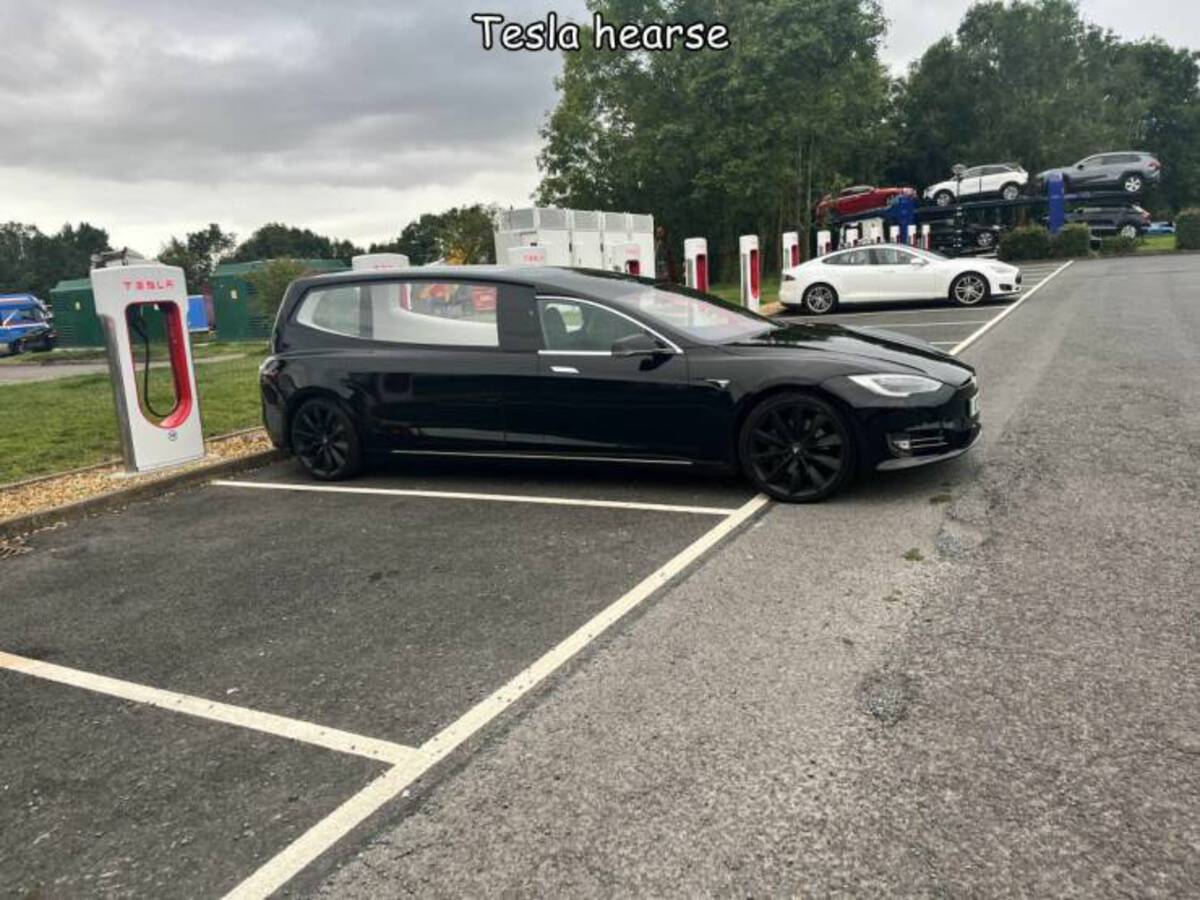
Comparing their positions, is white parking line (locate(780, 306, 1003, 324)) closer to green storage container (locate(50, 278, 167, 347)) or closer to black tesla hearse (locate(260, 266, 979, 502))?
black tesla hearse (locate(260, 266, 979, 502))

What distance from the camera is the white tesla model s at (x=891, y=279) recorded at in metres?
17.3

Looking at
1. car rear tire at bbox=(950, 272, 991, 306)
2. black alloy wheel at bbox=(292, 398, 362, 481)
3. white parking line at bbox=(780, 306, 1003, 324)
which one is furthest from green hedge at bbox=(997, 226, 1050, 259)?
black alloy wheel at bbox=(292, 398, 362, 481)

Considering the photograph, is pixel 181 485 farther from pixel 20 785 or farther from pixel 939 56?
pixel 939 56

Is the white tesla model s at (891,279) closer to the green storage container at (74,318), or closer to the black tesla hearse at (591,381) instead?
the black tesla hearse at (591,381)

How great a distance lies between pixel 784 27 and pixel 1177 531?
3018 cm

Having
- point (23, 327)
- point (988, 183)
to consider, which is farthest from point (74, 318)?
point (988, 183)

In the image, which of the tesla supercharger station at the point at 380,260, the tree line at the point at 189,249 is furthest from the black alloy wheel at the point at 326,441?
the tree line at the point at 189,249

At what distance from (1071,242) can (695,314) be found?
32.7 m

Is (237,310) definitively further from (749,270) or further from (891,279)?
(891,279)

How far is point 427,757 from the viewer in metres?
2.94

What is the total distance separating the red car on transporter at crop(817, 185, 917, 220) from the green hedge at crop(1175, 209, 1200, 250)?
959cm

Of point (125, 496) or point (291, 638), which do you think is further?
point (125, 496)

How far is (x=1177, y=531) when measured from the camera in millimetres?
4500

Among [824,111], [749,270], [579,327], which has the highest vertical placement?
[824,111]
